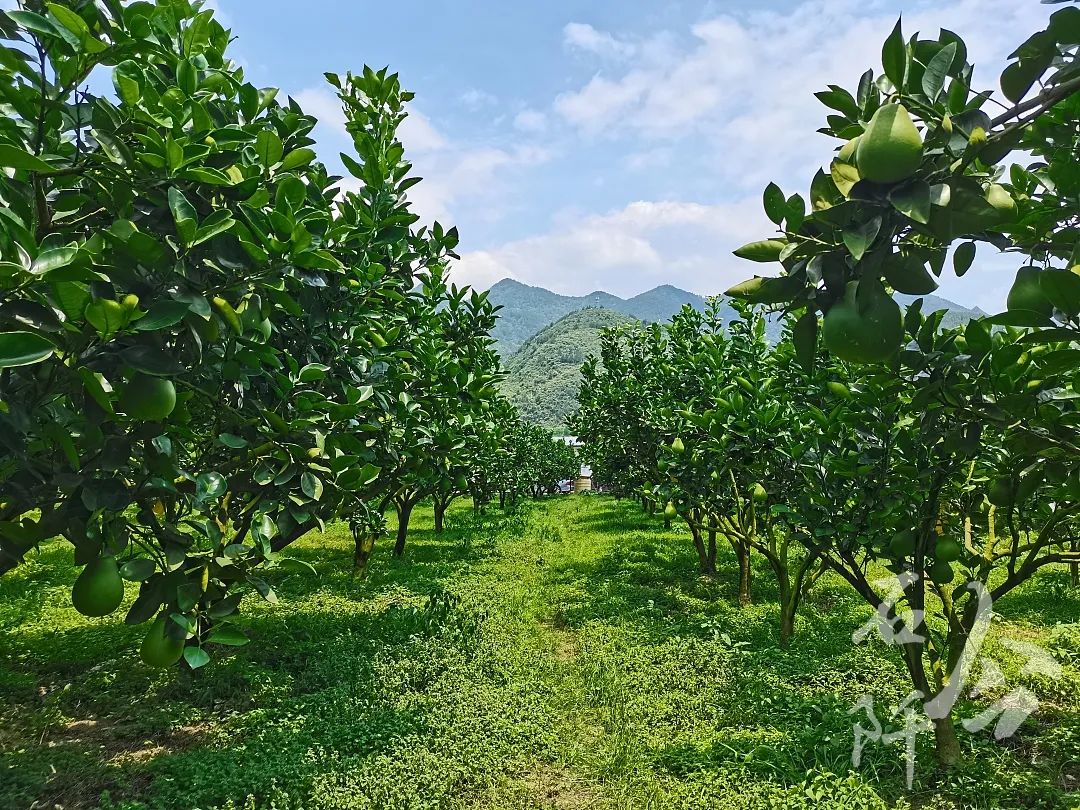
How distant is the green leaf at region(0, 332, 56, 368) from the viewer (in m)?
1.24

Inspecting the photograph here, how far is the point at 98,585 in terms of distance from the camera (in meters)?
2.16

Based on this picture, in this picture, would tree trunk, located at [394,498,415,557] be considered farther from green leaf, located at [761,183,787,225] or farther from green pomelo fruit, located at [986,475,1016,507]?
green leaf, located at [761,183,787,225]

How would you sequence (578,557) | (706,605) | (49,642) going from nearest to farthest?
(49,642), (706,605), (578,557)

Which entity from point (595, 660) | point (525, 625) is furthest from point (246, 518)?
point (525, 625)

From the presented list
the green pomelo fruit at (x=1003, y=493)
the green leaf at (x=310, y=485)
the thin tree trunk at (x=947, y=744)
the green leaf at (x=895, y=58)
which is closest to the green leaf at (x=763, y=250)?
the green leaf at (x=895, y=58)

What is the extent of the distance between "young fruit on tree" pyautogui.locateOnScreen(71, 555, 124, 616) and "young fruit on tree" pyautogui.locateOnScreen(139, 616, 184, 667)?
16cm

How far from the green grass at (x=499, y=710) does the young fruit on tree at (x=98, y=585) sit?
1.92m

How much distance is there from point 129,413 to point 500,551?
11392 mm

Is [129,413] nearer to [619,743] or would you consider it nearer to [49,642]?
[619,743]

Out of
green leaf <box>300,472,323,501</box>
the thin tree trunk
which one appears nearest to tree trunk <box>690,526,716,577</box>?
the thin tree trunk

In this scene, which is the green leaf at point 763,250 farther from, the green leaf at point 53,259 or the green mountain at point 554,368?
the green mountain at point 554,368

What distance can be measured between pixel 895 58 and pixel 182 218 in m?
1.73

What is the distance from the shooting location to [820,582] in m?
9.19

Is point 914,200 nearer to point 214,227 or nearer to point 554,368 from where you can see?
point 214,227
